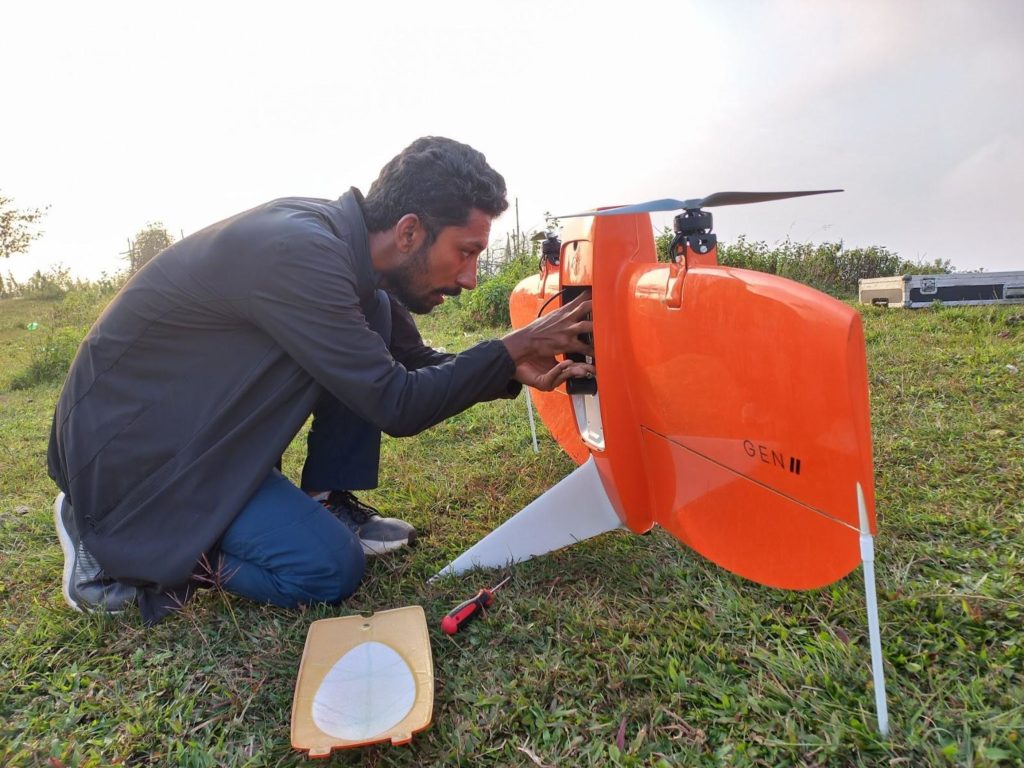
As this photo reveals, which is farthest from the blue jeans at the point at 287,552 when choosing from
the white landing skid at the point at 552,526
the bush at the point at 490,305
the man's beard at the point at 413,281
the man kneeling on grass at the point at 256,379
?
the bush at the point at 490,305

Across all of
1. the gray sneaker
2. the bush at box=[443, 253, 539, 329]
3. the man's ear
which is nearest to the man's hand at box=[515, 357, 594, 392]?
the man's ear

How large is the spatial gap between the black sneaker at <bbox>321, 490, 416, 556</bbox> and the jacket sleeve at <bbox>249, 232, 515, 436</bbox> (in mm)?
602

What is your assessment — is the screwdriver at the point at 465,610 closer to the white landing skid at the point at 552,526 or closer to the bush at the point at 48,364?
the white landing skid at the point at 552,526

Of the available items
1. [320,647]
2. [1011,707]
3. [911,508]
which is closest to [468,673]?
[320,647]

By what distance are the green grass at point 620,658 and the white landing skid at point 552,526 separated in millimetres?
63

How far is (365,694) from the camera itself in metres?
1.64

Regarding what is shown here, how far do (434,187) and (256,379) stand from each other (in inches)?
31.7

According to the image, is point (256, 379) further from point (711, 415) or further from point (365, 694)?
point (711, 415)

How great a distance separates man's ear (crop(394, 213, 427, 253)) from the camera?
2131 mm

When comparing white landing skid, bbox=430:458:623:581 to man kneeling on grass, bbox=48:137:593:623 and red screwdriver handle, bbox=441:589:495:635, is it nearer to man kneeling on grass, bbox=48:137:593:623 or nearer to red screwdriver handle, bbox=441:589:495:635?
red screwdriver handle, bbox=441:589:495:635

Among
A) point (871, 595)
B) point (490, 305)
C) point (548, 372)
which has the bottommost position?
point (871, 595)

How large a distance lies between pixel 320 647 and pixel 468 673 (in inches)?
16.2

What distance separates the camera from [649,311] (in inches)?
68.2

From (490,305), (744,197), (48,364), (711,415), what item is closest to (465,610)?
(711,415)
